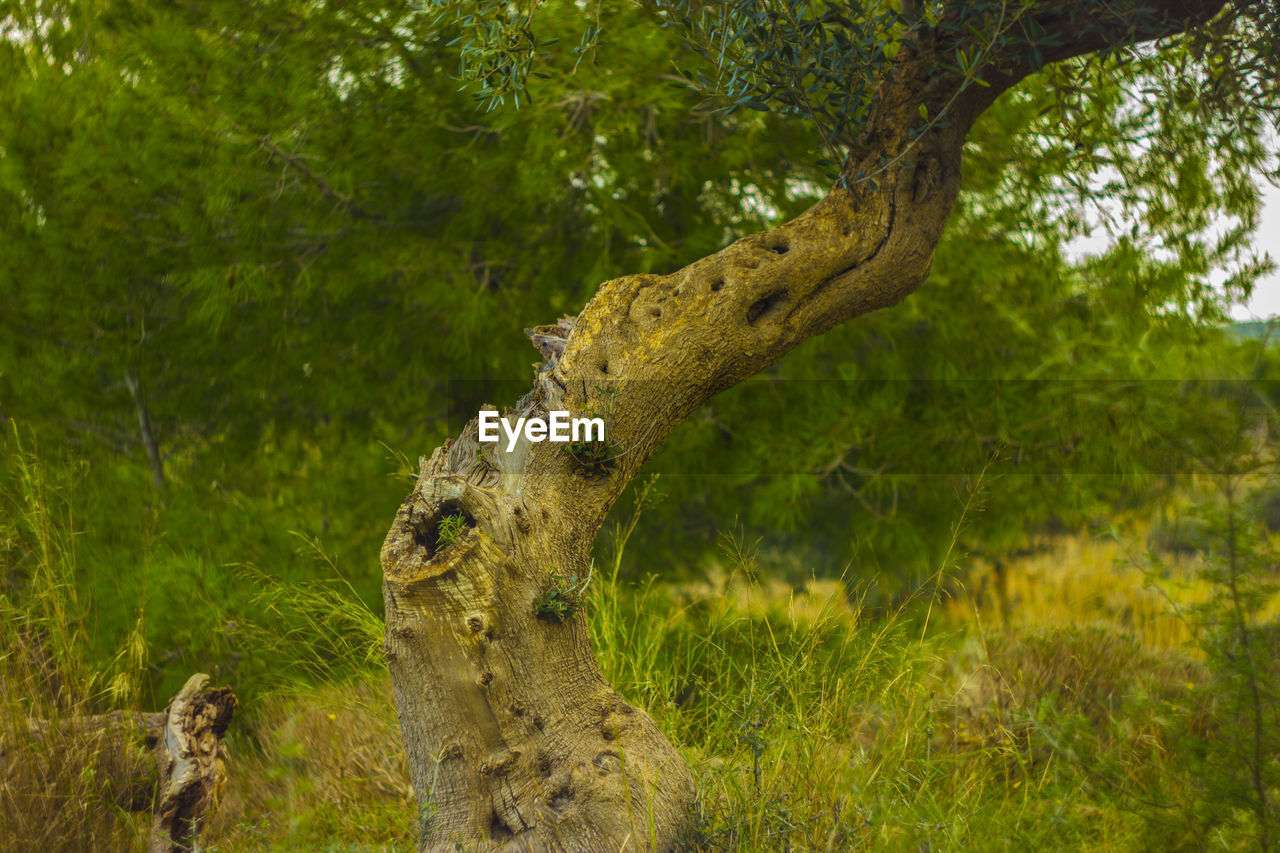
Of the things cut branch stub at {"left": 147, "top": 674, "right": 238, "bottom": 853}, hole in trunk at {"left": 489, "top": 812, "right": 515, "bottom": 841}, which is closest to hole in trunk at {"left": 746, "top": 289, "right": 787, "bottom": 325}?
hole in trunk at {"left": 489, "top": 812, "right": 515, "bottom": 841}

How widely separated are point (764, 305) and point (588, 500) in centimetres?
82

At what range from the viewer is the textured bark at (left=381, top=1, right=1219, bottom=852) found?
2350mm

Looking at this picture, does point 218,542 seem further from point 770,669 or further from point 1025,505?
point 1025,505

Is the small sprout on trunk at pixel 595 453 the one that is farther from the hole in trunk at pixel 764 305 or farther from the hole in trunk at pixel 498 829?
the hole in trunk at pixel 498 829

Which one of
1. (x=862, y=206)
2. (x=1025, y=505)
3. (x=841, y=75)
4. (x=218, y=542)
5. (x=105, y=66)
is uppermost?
A: (x=105, y=66)

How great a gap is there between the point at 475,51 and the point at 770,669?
200cm

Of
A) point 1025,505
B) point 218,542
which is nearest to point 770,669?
point 1025,505

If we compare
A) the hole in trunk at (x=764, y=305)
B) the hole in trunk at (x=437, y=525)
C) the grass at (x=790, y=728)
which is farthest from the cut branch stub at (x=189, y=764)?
the hole in trunk at (x=764, y=305)

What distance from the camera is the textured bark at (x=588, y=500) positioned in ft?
7.71

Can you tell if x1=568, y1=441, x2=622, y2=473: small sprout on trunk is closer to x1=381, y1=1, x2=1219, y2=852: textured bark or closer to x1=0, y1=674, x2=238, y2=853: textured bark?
x1=381, y1=1, x2=1219, y2=852: textured bark

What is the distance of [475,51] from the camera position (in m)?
2.88

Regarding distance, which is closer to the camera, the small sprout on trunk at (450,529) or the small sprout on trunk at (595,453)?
the small sprout on trunk at (450,529)

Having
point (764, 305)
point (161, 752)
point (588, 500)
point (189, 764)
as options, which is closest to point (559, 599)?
point (588, 500)

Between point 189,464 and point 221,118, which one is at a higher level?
point 221,118
